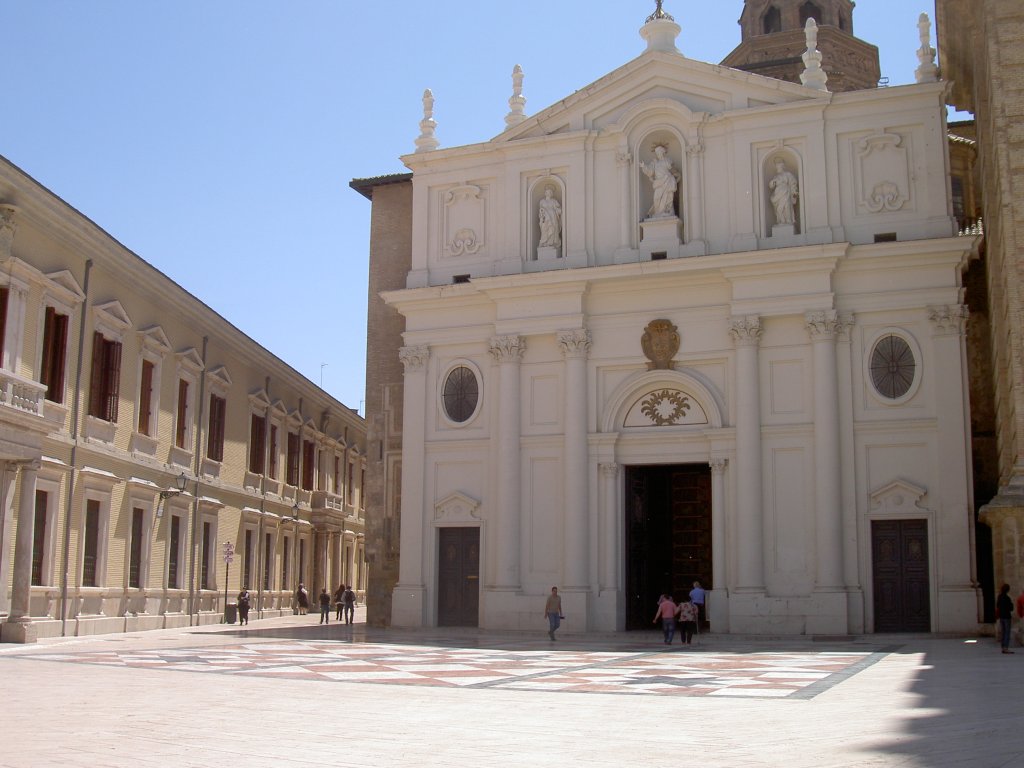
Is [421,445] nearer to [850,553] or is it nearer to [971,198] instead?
[850,553]

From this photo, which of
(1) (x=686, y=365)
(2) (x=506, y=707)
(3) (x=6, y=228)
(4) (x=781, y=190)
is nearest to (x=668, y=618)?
(1) (x=686, y=365)

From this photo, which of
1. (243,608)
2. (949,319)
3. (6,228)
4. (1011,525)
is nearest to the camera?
(1011,525)

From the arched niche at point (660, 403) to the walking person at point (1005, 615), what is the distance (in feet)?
30.9

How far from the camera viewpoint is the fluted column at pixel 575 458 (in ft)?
94.6

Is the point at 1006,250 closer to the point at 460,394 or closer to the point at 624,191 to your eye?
the point at 624,191

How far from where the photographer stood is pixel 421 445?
3136 centimetres

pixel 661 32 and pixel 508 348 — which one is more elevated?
pixel 661 32

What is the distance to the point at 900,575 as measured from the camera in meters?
26.8

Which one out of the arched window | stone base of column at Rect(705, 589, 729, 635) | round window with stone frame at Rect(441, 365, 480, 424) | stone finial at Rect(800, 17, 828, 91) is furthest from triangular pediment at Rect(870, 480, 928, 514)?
the arched window

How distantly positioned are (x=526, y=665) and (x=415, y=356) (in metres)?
14.7

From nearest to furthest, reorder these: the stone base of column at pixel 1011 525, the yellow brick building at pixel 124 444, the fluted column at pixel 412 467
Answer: the stone base of column at pixel 1011 525 → the yellow brick building at pixel 124 444 → the fluted column at pixel 412 467

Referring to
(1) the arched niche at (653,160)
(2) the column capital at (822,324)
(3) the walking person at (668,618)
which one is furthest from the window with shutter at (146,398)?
(2) the column capital at (822,324)

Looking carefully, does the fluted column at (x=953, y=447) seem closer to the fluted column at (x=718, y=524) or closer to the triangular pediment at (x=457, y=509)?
the fluted column at (x=718, y=524)

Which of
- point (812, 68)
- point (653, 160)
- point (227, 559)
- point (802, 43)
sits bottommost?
point (227, 559)
